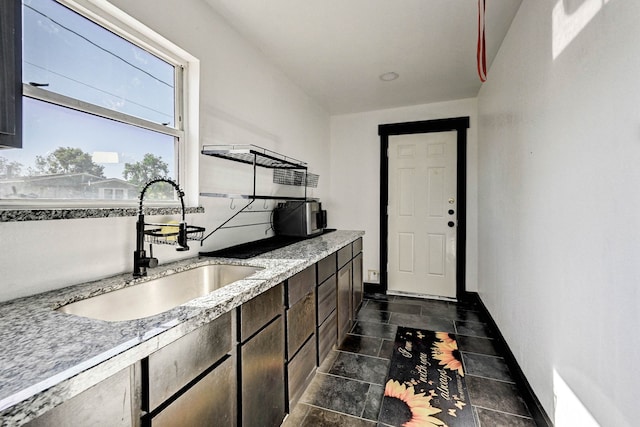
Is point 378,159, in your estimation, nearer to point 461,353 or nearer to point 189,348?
point 461,353

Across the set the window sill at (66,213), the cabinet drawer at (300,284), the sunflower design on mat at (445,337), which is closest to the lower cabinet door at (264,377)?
the cabinet drawer at (300,284)

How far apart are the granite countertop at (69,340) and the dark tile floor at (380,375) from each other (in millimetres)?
1048

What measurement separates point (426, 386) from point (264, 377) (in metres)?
1.24

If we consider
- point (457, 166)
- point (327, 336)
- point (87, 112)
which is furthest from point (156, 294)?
point (457, 166)

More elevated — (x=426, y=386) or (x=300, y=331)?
(x=300, y=331)

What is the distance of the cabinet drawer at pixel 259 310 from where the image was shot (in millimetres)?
1227

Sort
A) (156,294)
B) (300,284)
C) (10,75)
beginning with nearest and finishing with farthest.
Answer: (10,75), (156,294), (300,284)

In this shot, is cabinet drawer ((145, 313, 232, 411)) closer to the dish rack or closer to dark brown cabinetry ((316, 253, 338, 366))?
the dish rack

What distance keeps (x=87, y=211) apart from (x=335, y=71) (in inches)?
96.2

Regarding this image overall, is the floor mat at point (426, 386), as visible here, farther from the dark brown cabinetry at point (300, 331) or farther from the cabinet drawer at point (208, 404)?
the cabinet drawer at point (208, 404)

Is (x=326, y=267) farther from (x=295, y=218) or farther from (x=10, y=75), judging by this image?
(x=10, y=75)

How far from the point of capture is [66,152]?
1.26 m

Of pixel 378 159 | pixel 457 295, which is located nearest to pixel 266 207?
pixel 378 159

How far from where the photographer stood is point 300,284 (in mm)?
1743
